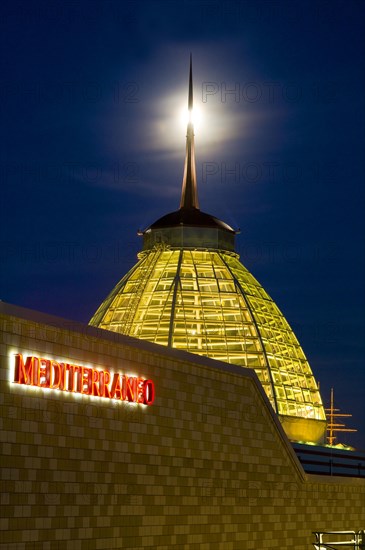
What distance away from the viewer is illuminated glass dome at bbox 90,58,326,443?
72.1 meters

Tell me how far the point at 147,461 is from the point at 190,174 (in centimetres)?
4781

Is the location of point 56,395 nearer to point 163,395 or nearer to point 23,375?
point 23,375

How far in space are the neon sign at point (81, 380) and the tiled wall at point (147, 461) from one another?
9.7 inches

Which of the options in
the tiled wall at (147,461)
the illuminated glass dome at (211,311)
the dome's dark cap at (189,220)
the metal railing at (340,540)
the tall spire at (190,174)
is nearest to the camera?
the tiled wall at (147,461)

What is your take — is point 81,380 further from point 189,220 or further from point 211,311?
point 189,220

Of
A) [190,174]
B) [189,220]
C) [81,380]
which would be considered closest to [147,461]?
[81,380]

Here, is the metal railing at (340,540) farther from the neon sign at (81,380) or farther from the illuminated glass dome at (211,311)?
the neon sign at (81,380)

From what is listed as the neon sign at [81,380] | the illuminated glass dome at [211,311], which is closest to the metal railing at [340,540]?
the illuminated glass dome at [211,311]

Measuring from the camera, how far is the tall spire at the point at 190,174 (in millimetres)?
80938

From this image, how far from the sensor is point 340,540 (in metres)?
54.2

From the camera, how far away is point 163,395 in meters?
39.3

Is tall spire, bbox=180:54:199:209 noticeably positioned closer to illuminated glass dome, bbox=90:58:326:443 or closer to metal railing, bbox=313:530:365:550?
illuminated glass dome, bbox=90:58:326:443

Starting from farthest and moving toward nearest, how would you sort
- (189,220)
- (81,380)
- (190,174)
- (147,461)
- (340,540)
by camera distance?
(190,174) < (189,220) < (340,540) < (147,461) < (81,380)

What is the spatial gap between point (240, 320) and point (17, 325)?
141 ft
